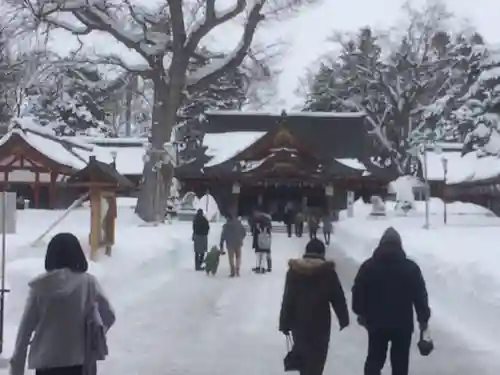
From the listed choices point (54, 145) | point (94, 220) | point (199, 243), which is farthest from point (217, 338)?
point (54, 145)

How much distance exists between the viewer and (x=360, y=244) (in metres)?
27.8

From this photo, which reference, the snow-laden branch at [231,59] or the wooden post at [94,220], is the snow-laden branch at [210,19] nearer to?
the snow-laden branch at [231,59]

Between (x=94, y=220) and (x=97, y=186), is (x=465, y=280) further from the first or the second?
(x=97, y=186)

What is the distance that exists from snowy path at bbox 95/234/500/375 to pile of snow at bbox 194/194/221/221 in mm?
26917

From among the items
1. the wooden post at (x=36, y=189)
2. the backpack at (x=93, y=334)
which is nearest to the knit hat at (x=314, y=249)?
the backpack at (x=93, y=334)

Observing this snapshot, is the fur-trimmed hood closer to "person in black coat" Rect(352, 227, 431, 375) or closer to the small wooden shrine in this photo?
"person in black coat" Rect(352, 227, 431, 375)

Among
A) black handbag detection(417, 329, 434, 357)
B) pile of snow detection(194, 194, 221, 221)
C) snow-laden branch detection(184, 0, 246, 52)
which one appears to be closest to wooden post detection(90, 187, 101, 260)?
black handbag detection(417, 329, 434, 357)

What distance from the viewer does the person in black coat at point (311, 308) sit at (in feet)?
21.6

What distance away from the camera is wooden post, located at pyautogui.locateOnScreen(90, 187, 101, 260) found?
17266 mm

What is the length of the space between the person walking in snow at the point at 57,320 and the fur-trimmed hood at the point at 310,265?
2.12 meters

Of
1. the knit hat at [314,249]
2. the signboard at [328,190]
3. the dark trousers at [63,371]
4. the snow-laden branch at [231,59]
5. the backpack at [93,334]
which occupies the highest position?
the snow-laden branch at [231,59]

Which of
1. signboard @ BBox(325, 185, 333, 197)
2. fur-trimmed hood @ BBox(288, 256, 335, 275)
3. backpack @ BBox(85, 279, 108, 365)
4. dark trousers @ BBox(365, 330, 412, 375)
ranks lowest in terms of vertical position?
dark trousers @ BBox(365, 330, 412, 375)

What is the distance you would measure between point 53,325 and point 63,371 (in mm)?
271

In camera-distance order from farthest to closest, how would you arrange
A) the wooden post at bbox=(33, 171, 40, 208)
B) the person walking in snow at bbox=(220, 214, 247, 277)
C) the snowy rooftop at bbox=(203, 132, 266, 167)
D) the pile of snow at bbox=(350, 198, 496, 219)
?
the snowy rooftop at bbox=(203, 132, 266, 167) < the wooden post at bbox=(33, 171, 40, 208) < the pile of snow at bbox=(350, 198, 496, 219) < the person walking in snow at bbox=(220, 214, 247, 277)
